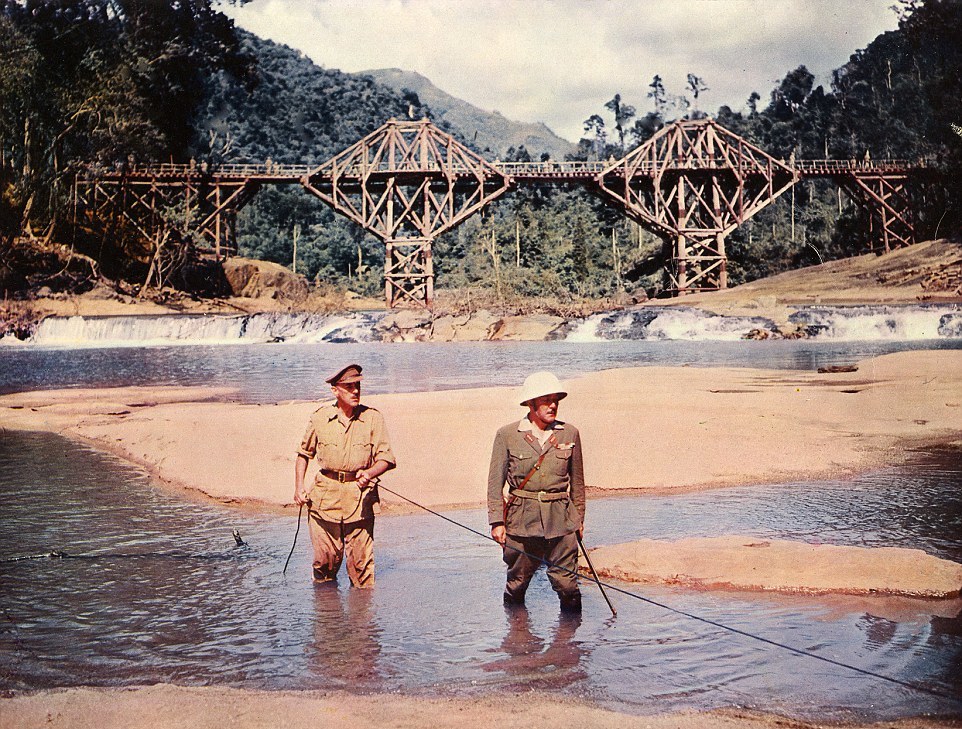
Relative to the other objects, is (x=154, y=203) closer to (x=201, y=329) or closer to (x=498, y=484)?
(x=201, y=329)

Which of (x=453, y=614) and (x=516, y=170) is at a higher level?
(x=516, y=170)

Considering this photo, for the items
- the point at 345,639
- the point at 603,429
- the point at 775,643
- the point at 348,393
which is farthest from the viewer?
the point at 603,429

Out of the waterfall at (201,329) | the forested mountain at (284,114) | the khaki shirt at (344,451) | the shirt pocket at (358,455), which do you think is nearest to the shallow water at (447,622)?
the khaki shirt at (344,451)

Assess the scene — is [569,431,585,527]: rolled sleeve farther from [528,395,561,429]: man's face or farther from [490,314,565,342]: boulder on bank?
[490,314,565,342]: boulder on bank

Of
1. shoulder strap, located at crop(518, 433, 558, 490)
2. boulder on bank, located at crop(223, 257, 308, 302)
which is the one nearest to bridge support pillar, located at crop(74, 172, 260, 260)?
boulder on bank, located at crop(223, 257, 308, 302)

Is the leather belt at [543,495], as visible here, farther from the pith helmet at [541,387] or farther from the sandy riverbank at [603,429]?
the sandy riverbank at [603,429]

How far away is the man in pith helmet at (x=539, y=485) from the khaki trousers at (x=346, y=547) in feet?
3.88

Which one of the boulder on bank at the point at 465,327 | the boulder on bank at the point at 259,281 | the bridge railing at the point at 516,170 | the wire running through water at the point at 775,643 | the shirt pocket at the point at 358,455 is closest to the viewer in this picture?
the wire running through water at the point at 775,643

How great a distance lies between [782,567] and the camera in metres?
6.76

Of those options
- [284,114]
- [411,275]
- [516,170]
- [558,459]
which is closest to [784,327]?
[411,275]

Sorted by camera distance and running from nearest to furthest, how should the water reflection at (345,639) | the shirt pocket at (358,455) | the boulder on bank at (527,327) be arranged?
the water reflection at (345,639)
the shirt pocket at (358,455)
the boulder on bank at (527,327)

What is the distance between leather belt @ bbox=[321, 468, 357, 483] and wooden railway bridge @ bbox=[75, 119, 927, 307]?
1644 inches

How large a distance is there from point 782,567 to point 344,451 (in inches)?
116

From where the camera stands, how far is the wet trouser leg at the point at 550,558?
557cm
